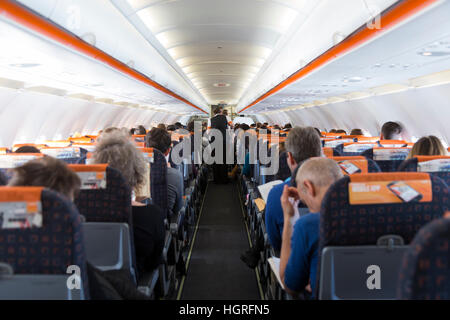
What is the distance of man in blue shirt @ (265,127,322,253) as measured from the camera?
2721 millimetres

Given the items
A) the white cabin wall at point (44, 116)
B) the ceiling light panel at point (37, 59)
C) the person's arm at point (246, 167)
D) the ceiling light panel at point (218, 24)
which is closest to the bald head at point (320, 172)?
the ceiling light panel at point (37, 59)

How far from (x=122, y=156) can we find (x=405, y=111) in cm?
774

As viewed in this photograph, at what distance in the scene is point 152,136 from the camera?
14.1 ft

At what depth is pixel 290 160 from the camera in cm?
290

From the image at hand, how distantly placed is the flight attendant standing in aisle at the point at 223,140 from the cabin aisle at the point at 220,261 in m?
2.37

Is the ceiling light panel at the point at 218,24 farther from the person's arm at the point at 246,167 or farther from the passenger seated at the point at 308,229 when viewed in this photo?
the passenger seated at the point at 308,229

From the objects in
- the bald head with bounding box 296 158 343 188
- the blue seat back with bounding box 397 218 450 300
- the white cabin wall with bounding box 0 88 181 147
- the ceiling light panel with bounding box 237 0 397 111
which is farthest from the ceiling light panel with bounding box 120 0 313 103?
the blue seat back with bounding box 397 218 450 300

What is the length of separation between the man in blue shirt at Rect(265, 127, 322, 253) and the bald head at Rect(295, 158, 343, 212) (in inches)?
29.7

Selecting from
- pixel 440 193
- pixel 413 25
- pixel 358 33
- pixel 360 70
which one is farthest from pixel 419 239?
pixel 360 70

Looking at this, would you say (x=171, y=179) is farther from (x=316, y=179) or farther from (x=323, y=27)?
(x=323, y=27)

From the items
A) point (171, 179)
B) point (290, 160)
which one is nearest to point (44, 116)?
point (171, 179)

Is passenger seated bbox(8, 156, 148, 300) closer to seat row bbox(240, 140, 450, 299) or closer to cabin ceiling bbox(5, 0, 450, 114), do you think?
seat row bbox(240, 140, 450, 299)

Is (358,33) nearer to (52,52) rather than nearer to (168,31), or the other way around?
(52,52)
